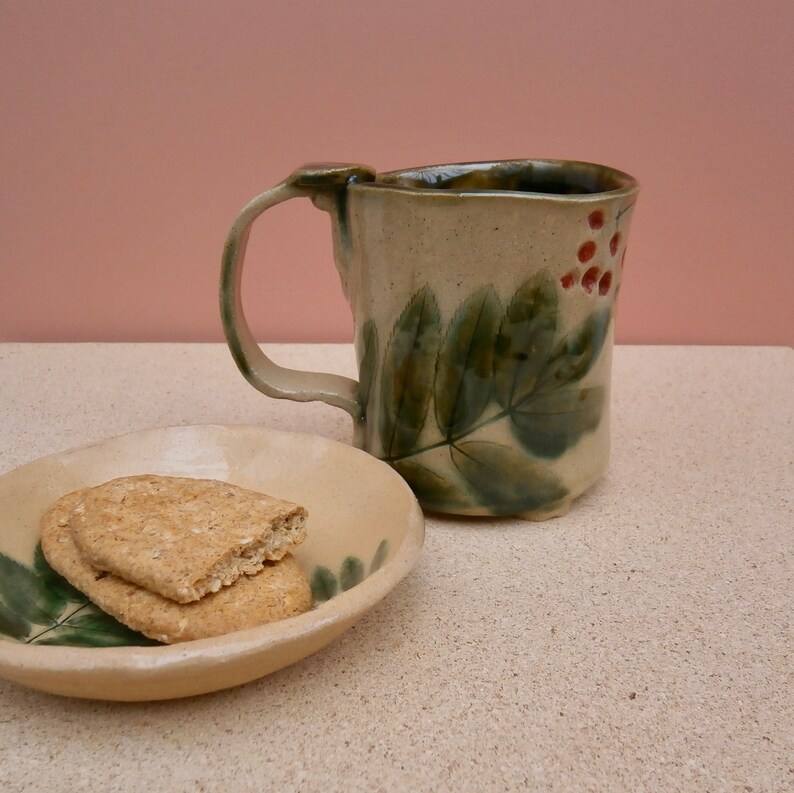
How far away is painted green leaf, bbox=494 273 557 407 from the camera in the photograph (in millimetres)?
653

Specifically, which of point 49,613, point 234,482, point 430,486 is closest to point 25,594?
point 49,613

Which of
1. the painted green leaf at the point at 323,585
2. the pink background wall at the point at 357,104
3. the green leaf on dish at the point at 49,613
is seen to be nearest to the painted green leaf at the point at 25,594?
the green leaf on dish at the point at 49,613

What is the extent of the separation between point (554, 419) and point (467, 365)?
85 millimetres

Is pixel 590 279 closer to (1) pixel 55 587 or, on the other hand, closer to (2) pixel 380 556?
(2) pixel 380 556

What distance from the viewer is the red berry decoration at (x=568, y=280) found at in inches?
25.8

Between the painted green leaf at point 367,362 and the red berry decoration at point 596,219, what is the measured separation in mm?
188

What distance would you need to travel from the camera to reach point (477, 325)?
0.66 metres

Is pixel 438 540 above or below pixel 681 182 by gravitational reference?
below

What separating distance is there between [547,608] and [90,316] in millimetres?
995

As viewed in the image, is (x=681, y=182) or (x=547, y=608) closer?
(x=547, y=608)

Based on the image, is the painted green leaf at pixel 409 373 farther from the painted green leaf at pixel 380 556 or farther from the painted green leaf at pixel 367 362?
the painted green leaf at pixel 380 556

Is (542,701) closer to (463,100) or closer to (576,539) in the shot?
(576,539)

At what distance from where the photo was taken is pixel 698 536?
29.1 inches

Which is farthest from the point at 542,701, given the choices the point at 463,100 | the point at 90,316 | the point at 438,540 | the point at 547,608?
the point at 90,316
